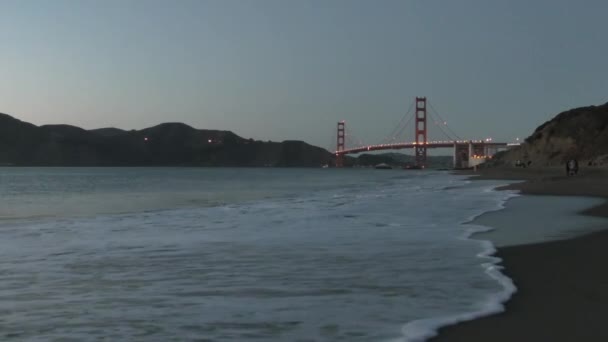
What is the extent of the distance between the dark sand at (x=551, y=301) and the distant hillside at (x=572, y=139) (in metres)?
51.0

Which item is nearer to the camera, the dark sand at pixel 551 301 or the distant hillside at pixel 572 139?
the dark sand at pixel 551 301

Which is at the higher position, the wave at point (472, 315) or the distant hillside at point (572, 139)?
the distant hillside at point (572, 139)

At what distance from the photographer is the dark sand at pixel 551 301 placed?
118 inches

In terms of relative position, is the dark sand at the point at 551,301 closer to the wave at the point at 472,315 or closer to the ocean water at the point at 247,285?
the wave at the point at 472,315

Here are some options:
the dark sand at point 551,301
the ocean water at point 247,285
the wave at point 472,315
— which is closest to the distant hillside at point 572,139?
the ocean water at point 247,285

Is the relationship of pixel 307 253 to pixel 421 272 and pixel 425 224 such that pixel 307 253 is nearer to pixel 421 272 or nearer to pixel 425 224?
pixel 421 272

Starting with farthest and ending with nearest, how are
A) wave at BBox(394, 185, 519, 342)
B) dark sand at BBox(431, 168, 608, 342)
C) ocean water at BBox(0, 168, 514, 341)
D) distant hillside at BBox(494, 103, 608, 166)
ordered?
distant hillside at BBox(494, 103, 608, 166) < ocean water at BBox(0, 168, 514, 341) < wave at BBox(394, 185, 519, 342) < dark sand at BBox(431, 168, 608, 342)

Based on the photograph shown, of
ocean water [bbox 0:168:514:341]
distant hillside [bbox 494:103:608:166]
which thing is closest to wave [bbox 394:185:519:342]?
ocean water [bbox 0:168:514:341]

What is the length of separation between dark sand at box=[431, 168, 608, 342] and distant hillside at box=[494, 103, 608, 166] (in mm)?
50998

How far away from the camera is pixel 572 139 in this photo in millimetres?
58031

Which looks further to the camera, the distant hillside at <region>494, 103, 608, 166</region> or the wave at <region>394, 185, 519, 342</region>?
the distant hillside at <region>494, 103, 608, 166</region>

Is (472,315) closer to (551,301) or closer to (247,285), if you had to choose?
(551,301)

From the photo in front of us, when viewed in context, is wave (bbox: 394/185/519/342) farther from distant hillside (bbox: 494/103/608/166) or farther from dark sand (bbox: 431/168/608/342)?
distant hillside (bbox: 494/103/608/166)

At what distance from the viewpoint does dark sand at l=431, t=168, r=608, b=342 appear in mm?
3002
